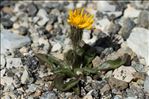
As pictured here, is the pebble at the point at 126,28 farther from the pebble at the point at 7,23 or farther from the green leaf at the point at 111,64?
the pebble at the point at 7,23

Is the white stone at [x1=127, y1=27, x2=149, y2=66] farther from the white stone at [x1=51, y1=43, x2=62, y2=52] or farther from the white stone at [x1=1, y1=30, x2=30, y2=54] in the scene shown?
the white stone at [x1=1, y1=30, x2=30, y2=54]

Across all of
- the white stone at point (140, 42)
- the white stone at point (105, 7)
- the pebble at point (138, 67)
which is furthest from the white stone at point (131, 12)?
the pebble at point (138, 67)

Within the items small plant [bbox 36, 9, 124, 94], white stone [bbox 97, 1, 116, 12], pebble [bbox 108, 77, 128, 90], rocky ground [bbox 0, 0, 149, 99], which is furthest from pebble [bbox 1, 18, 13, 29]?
pebble [bbox 108, 77, 128, 90]

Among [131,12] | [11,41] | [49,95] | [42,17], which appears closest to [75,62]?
[49,95]

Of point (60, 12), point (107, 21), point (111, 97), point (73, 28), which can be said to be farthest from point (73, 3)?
point (111, 97)

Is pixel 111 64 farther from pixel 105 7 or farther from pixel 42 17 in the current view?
pixel 42 17

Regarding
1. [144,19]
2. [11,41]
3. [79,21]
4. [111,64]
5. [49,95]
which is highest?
[79,21]
